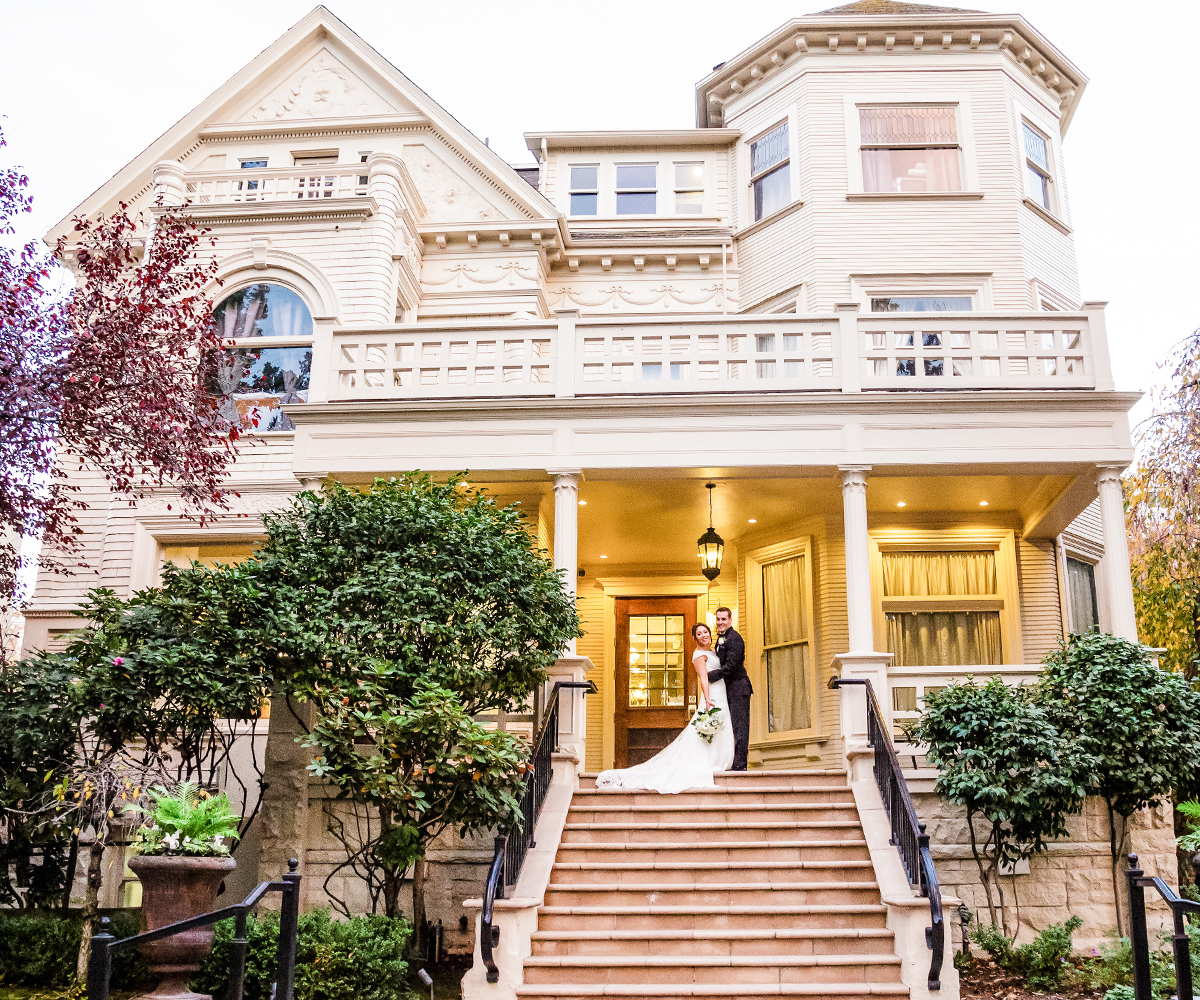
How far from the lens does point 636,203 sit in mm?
18484

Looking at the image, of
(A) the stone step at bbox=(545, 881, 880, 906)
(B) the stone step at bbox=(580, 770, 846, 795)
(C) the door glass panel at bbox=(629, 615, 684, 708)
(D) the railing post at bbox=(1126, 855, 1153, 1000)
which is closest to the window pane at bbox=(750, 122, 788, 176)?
(C) the door glass panel at bbox=(629, 615, 684, 708)

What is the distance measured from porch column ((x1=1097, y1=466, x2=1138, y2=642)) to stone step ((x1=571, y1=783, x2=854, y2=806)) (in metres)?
3.33

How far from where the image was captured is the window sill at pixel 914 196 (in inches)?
629

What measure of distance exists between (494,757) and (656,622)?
25.3ft

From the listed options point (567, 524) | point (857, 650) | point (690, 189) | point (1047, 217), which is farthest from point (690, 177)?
point (857, 650)

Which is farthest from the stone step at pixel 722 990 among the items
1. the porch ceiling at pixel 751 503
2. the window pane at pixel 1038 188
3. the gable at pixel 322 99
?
the gable at pixel 322 99

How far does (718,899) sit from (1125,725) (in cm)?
388

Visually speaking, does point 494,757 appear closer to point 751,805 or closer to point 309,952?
point 309,952

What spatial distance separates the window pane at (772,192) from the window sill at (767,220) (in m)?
0.12

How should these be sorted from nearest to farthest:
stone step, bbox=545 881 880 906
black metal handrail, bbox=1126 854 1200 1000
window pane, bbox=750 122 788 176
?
black metal handrail, bbox=1126 854 1200 1000 → stone step, bbox=545 881 880 906 → window pane, bbox=750 122 788 176

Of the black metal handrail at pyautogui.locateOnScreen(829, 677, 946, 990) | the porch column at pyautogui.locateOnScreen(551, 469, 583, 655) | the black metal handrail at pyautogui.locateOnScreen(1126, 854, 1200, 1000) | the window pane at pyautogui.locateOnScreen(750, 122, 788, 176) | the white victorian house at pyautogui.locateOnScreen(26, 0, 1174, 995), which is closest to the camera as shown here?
the black metal handrail at pyautogui.locateOnScreen(1126, 854, 1200, 1000)

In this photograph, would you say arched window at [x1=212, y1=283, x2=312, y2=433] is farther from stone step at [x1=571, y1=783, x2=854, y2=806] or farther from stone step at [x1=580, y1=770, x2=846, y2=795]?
stone step at [x1=580, y1=770, x2=846, y2=795]

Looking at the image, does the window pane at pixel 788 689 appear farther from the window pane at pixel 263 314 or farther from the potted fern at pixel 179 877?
the window pane at pixel 263 314

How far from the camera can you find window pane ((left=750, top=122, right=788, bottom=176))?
56.2 feet
